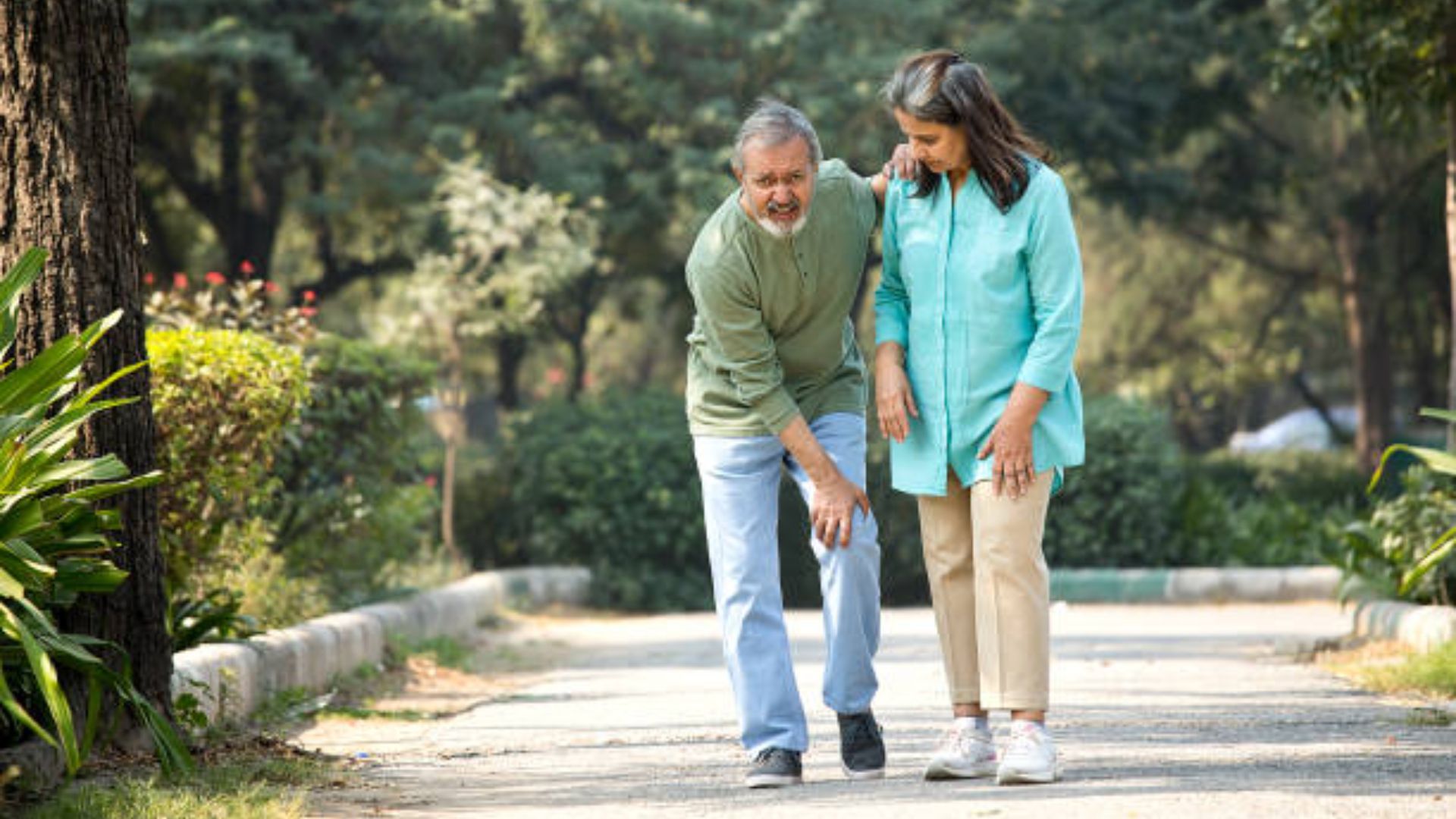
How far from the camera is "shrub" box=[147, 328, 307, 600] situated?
8594mm

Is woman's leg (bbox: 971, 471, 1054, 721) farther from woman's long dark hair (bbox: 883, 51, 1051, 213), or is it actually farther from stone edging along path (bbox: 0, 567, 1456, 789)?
stone edging along path (bbox: 0, 567, 1456, 789)

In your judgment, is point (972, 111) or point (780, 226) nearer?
point (972, 111)

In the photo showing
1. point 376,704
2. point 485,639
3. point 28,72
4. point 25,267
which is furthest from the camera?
point 485,639

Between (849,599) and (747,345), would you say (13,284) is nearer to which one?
(747,345)

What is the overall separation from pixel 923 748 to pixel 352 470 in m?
5.95

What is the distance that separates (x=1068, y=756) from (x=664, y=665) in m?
5.04

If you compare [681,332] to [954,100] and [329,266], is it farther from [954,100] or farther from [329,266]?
[954,100]

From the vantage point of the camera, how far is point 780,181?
5.31 metres

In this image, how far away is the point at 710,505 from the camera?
5.66 meters

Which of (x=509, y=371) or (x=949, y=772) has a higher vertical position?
(x=509, y=371)

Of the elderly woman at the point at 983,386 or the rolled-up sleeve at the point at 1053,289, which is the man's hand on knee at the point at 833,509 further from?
Result: the rolled-up sleeve at the point at 1053,289

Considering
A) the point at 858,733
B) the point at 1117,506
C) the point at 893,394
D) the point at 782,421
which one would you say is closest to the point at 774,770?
the point at 858,733

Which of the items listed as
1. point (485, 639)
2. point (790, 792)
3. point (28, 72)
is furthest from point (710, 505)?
point (485, 639)

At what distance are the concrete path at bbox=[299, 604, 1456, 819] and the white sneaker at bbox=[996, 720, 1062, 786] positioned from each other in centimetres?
7
